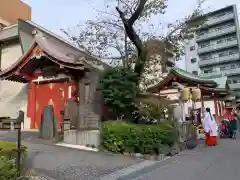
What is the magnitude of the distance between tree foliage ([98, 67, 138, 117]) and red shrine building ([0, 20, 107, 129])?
2.16 metres

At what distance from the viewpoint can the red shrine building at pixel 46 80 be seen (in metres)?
13.8

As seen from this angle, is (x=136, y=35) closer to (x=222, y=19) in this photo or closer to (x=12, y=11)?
(x=12, y=11)

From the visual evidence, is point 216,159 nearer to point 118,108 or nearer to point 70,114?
point 118,108

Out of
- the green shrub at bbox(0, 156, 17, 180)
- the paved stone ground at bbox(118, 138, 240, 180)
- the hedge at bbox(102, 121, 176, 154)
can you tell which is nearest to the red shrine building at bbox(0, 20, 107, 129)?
the hedge at bbox(102, 121, 176, 154)

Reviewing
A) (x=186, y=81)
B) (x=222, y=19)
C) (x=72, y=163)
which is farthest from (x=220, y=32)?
(x=72, y=163)

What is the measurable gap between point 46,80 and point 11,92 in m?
4.27

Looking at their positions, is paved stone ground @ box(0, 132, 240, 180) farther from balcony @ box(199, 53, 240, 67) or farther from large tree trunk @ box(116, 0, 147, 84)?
balcony @ box(199, 53, 240, 67)

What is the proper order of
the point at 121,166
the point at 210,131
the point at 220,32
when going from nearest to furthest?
the point at 121,166, the point at 210,131, the point at 220,32

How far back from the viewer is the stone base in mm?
10435

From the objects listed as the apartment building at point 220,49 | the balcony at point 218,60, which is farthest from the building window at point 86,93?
the balcony at point 218,60

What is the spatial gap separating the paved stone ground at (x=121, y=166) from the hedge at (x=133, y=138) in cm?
57

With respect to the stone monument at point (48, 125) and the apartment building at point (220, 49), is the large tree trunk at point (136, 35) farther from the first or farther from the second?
the apartment building at point (220, 49)

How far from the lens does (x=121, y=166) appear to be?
314 inches

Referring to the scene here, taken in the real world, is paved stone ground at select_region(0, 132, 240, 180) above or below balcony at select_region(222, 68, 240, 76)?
below
